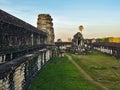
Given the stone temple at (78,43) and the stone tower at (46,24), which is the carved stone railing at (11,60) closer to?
the stone tower at (46,24)

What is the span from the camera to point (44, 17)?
2340 inches

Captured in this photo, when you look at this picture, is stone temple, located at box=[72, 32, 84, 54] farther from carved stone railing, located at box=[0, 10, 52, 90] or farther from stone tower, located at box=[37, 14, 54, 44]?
carved stone railing, located at box=[0, 10, 52, 90]

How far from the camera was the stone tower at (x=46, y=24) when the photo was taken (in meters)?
58.4

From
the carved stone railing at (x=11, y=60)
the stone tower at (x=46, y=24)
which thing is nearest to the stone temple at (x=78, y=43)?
the stone tower at (x=46, y=24)

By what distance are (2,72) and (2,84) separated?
0.69 m

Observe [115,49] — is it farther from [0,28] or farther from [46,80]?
[0,28]

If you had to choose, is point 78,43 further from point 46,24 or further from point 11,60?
point 11,60

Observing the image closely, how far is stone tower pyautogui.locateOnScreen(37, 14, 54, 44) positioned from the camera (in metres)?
58.4

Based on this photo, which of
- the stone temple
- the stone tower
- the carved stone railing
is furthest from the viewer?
the stone temple

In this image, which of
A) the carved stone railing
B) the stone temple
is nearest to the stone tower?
the stone temple

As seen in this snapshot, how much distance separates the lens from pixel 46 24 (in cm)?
5872

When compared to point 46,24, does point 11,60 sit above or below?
below

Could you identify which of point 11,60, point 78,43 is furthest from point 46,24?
point 11,60

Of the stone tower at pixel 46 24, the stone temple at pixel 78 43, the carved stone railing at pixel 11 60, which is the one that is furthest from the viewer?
the stone temple at pixel 78 43
